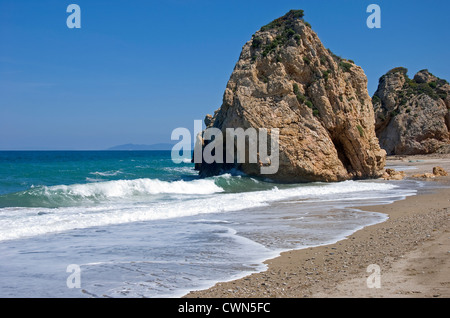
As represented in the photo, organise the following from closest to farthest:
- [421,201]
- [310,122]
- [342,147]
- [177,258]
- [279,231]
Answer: [177,258] → [279,231] → [421,201] → [310,122] → [342,147]

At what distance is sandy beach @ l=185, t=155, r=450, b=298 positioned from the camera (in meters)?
4.65

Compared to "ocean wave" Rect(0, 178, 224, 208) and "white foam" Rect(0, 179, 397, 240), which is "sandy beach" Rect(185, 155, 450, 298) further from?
"ocean wave" Rect(0, 178, 224, 208)

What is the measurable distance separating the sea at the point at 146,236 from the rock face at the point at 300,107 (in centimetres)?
481

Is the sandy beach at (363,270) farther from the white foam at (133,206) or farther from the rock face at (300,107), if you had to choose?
the rock face at (300,107)

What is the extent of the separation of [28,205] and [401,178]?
69.4ft

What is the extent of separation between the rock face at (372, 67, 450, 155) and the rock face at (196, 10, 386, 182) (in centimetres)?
2657

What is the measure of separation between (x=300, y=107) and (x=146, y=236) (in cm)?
1570

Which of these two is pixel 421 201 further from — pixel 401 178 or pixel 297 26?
pixel 297 26

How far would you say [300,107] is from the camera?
22.3 meters

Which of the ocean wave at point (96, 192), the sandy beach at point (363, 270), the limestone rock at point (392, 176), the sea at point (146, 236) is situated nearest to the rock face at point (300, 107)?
the limestone rock at point (392, 176)

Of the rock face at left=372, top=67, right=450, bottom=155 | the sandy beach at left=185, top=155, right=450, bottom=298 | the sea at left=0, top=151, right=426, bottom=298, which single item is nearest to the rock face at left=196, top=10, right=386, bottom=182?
the sea at left=0, top=151, right=426, bottom=298

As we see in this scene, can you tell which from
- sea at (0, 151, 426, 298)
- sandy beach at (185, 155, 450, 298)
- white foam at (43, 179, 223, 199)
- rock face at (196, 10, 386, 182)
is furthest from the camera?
rock face at (196, 10, 386, 182)
